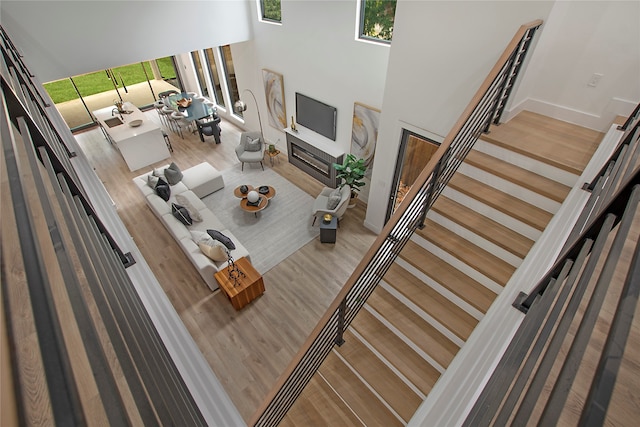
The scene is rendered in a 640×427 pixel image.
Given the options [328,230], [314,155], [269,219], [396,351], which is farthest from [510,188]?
[314,155]

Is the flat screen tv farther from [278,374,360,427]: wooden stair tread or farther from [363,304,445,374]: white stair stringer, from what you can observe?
[278,374,360,427]: wooden stair tread

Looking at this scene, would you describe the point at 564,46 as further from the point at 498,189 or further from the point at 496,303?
the point at 496,303

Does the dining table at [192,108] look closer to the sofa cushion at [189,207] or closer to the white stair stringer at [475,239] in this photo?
the sofa cushion at [189,207]

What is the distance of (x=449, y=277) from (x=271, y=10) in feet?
20.3

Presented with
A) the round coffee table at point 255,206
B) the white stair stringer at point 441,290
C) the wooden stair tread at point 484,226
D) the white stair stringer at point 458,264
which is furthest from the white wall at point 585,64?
the round coffee table at point 255,206

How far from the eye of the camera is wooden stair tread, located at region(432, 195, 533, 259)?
2471 millimetres

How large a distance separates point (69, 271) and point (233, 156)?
7.80 metres

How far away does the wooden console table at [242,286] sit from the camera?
4.53 metres

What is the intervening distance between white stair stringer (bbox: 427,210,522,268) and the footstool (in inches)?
199

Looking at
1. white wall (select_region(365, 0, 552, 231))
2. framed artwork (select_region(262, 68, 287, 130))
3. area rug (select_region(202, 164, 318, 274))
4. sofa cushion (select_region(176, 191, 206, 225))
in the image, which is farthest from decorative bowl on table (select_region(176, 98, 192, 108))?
white wall (select_region(365, 0, 552, 231))

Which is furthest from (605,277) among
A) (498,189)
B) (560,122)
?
(560,122)

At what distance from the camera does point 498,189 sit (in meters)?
2.79

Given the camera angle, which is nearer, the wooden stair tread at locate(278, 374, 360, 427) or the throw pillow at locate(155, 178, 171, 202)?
the wooden stair tread at locate(278, 374, 360, 427)

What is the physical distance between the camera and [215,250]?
466 cm
